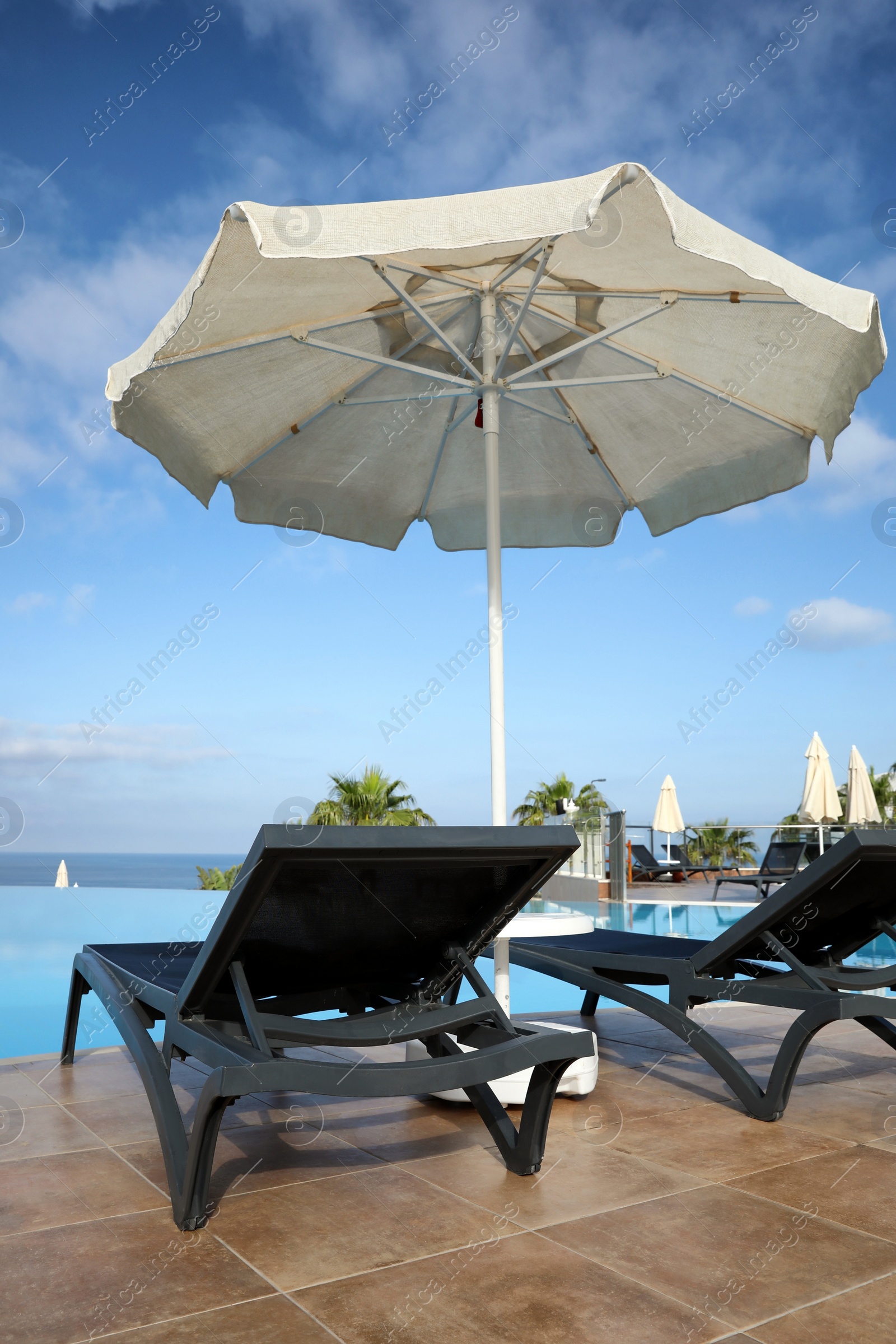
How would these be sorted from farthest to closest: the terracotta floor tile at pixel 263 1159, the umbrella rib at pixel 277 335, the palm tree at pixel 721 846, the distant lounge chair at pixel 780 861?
1. the palm tree at pixel 721 846
2. the distant lounge chair at pixel 780 861
3. the umbrella rib at pixel 277 335
4. the terracotta floor tile at pixel 263 1159

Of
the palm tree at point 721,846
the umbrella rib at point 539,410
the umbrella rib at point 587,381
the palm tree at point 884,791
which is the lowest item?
the palm tree at point 721,846

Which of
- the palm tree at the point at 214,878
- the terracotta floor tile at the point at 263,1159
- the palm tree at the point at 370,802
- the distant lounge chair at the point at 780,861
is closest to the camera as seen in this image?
the terracotta floor tile at the point at 263,1159

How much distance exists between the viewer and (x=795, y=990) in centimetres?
307

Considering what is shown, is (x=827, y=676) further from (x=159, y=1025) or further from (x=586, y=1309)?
(x=586, y=1309)

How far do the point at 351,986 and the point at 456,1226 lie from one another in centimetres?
84

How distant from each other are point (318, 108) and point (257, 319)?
9558 mm

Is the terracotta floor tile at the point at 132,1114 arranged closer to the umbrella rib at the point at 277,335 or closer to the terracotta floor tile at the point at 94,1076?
the terracotta floor tile at the point at 94,1076

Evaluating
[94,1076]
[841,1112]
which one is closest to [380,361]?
[94,1076]

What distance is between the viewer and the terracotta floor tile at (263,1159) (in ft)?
8.16

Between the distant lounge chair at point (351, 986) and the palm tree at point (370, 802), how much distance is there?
1862 centimetres

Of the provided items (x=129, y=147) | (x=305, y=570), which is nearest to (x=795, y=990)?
(x=129, y=147)

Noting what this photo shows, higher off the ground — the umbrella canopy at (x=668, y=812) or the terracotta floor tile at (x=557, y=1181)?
the umbrella canopy at (x=668, y=812)

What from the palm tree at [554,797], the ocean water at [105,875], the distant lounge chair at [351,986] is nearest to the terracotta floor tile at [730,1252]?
the distant lounge chair at [351,986]

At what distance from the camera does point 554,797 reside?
27.5 m
